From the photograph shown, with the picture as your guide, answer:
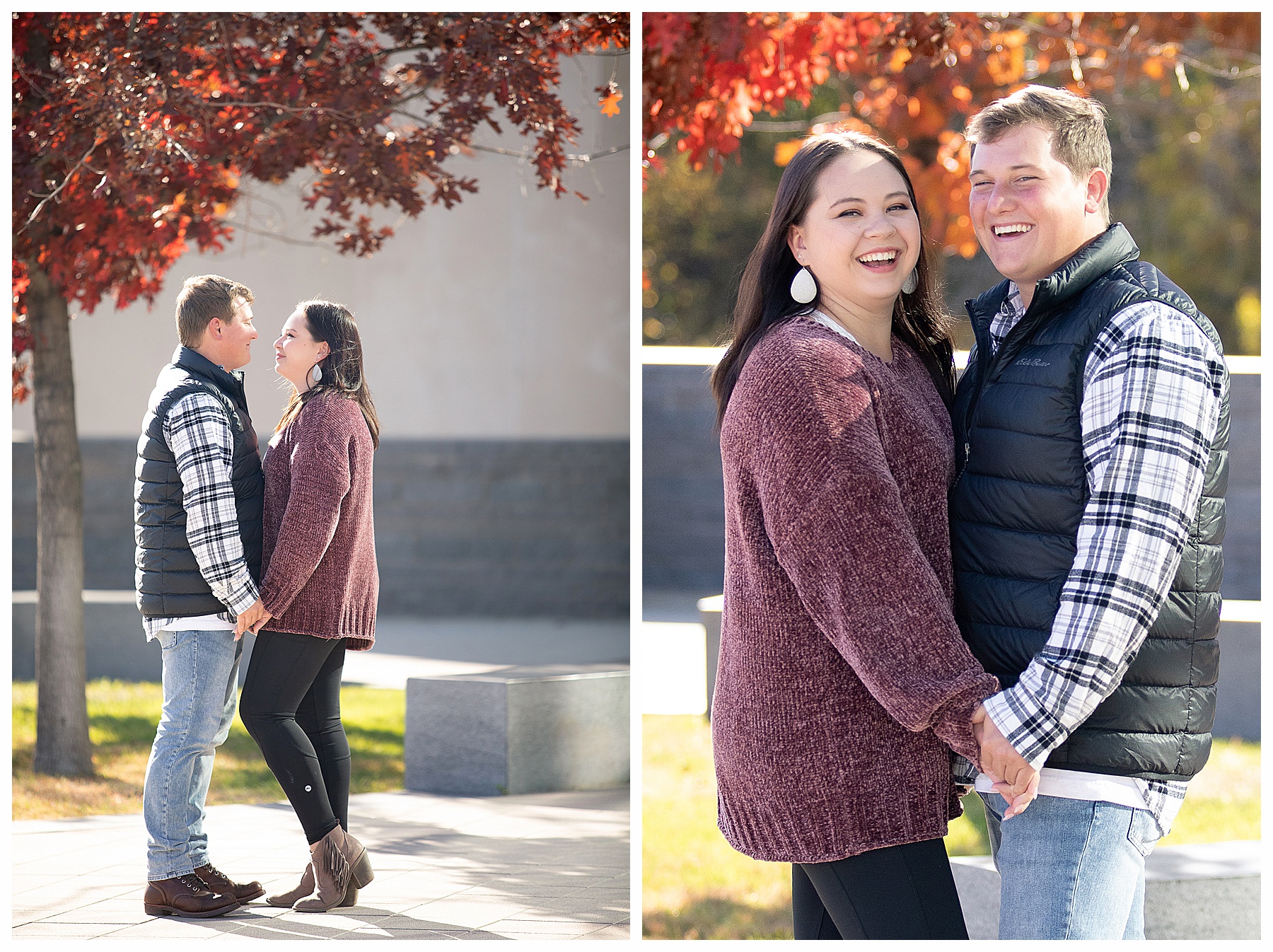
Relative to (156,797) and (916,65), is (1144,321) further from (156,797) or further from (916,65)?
(916,65)

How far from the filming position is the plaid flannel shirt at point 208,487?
2764 millimetres

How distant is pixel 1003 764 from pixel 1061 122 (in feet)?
3.46

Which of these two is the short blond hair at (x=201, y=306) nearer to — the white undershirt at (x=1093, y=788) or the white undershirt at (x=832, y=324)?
the white undershirt at (x=832, y=324)

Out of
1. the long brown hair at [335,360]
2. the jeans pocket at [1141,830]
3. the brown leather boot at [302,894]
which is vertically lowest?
the brown leather boot at [302,894]

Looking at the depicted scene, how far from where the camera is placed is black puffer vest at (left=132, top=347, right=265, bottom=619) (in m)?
2.79

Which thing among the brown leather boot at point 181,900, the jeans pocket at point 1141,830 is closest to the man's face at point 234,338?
the brown leather boot at point 181,900

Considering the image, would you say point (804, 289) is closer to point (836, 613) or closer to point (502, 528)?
point (836, 613)

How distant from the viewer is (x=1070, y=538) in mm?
1910

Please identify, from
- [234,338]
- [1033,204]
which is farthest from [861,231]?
[234,338]

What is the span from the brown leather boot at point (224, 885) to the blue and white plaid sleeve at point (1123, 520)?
1.91 metres

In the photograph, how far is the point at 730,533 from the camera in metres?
2.12

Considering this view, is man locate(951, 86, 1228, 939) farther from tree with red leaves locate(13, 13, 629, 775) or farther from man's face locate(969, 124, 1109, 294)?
tree with red leaves locate(13, 13, 629, 775)

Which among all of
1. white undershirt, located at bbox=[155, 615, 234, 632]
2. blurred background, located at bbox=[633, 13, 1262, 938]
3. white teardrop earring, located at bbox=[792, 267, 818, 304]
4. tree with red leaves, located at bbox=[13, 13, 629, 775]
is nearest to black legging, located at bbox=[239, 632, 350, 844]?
white undershirt, located at bbox=[155, 615, 234, 632]

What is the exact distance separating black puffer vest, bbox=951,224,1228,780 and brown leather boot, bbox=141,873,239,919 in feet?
6.25
